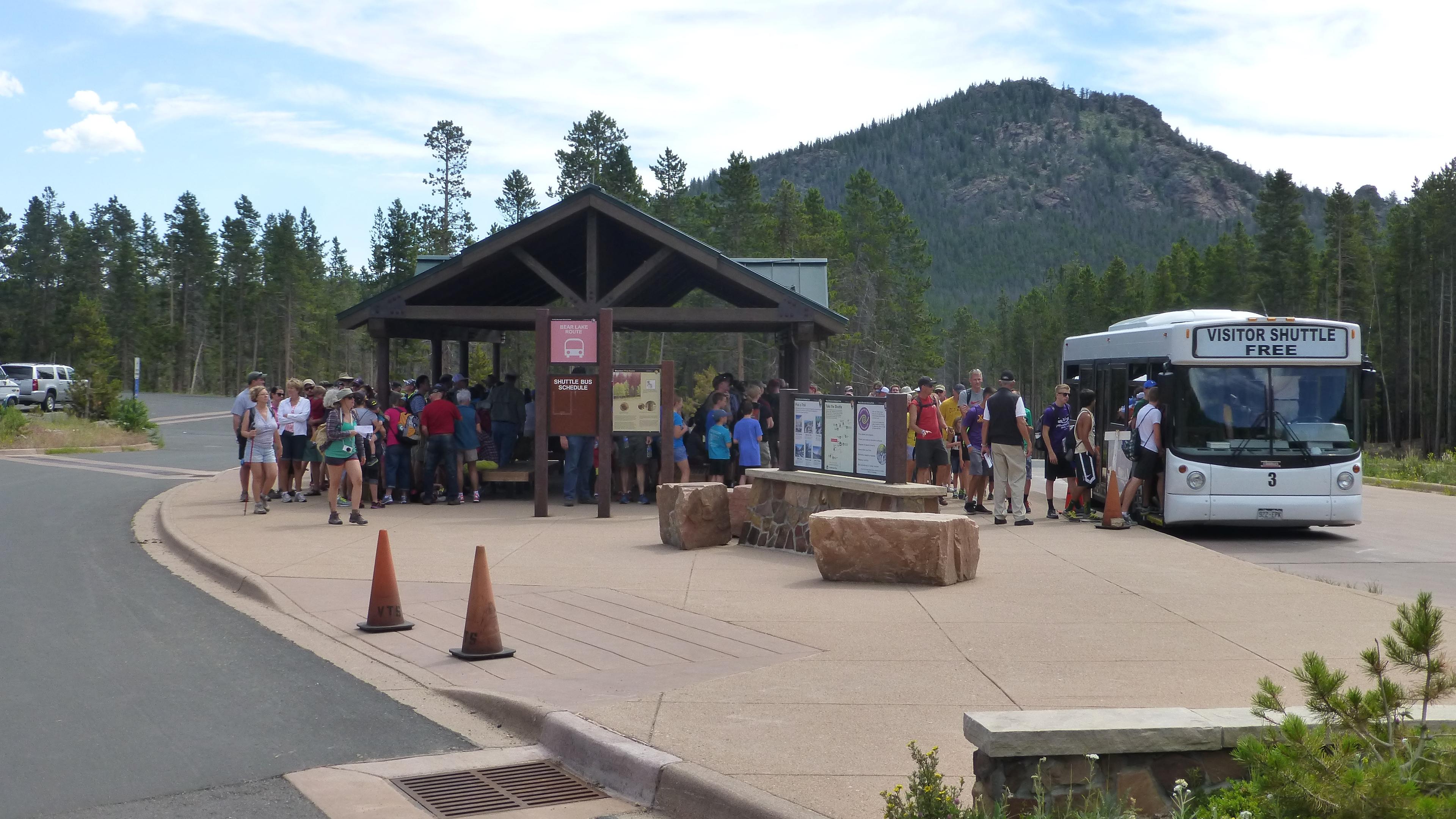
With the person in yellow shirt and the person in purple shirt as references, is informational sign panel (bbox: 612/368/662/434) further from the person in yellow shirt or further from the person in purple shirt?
the person in yellow shirt

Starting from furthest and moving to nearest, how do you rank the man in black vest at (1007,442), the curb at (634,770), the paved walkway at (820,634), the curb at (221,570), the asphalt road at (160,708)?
the man in black vest at (1007,442) → the curb at (221,570) → the paved walkway at (820,634) → the asphalt road at (160,708) → the curb at (634,770)

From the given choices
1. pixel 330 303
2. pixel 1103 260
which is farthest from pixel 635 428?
pixel 1103 260

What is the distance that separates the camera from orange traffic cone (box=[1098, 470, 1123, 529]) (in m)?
14.8

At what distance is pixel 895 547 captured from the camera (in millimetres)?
10266

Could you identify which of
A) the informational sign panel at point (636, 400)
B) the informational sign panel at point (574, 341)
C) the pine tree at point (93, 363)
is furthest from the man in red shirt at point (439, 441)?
the pine tree at point (93, 363)

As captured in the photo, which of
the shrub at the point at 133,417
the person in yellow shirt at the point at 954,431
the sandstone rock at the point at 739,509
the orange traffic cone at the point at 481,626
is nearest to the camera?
the orange traffic cone at the point at 481,626

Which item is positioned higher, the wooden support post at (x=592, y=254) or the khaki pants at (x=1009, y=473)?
the wooden support post at (x=592, y=254)

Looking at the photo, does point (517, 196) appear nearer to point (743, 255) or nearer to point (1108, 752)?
point (743, 255)

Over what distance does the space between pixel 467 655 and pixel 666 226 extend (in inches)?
435

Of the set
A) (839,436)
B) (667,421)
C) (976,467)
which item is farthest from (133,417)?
(839,436)

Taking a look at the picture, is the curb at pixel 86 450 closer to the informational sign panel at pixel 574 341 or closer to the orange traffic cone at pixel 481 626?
the informational sign panel at pixel 574 341

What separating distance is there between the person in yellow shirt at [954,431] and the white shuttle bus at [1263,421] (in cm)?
387

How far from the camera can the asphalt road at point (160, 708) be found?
5.02 m

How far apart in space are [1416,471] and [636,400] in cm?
2051
